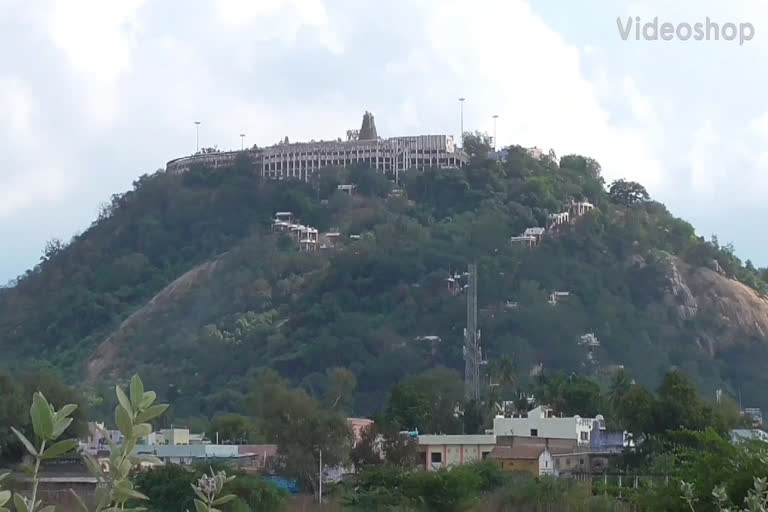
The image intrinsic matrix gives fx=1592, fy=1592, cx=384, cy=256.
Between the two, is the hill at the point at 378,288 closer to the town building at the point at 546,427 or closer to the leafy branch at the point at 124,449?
the town building at the point at 546,427

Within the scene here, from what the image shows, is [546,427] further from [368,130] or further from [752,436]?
[368,130]

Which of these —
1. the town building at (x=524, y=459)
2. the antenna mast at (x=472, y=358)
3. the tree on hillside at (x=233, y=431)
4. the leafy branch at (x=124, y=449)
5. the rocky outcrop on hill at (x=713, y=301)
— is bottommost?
the town building at (x=524, y=459)

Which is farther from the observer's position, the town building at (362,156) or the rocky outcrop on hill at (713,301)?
the town building at (362,156)

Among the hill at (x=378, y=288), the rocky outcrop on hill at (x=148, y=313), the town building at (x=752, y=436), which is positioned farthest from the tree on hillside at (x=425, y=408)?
the rocky outcrop on hill at (x=148, y=313)

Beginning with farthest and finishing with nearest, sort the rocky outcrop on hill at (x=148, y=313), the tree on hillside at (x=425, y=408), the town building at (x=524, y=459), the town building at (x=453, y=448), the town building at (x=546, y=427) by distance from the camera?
the rocky outcrop on hill at (x=148, y=313), the tree on hillside at (x=425, y=408), the town building at (x=546, y=427), the town building at (x=453, y=448), the town building at (x=524, y=459)

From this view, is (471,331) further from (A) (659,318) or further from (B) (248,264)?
(B) (248,264)

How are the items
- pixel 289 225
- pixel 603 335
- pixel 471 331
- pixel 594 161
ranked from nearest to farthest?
pixel 471 331, pixel 603 335, pixel 289 225, pixel 594 161

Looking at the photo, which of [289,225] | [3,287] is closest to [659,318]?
[289,225]

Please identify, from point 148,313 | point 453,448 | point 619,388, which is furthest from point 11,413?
point 148,313
